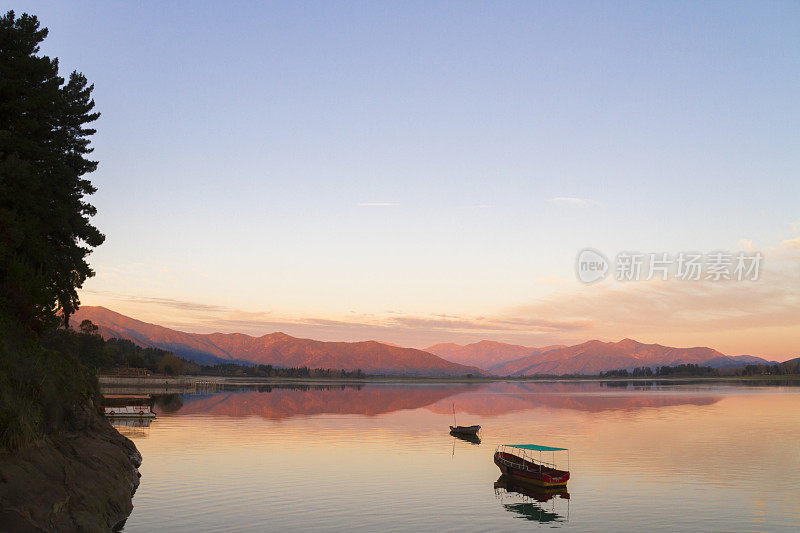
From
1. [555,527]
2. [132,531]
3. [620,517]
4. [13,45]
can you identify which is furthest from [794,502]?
[13,45]

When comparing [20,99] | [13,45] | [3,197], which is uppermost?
[13,45]

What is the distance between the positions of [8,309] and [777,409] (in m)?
146

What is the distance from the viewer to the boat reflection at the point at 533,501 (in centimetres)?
4303

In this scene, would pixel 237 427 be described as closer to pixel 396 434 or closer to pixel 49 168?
pixel 396 434

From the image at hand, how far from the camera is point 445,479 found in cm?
5481

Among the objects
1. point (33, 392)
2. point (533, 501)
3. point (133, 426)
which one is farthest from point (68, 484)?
point (133, 426)

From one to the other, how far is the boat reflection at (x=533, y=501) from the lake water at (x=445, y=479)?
150mm

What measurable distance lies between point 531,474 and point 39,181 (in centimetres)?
4323

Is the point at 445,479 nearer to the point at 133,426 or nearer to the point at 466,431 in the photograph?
the point at 466,431

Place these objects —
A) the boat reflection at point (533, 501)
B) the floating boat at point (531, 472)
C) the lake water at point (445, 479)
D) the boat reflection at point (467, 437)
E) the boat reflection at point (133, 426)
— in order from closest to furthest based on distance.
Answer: the lake water at point (445, 479) → the boat reflection at point (533, 501) → the floating boat at point (531, 472) → the boat reflection at point (467, 437) → the boat reflection at point (133, 426)

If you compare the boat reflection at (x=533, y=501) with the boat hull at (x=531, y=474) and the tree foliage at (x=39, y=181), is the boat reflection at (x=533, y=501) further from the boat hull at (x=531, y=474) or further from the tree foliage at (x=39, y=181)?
the tree foliage at (x=39, y=181)

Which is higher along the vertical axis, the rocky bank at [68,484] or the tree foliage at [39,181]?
the tree foliage at [39,181]

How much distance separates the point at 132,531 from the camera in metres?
36.0

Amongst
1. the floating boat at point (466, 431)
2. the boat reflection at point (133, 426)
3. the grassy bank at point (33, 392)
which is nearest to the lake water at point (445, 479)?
the boat reflection at point (133, 426)
